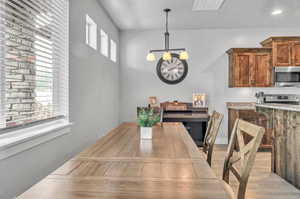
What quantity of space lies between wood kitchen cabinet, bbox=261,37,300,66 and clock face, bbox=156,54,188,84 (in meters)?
1.86

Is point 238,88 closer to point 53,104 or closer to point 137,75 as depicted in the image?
point 137,75

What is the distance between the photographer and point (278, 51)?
4730 millimetres

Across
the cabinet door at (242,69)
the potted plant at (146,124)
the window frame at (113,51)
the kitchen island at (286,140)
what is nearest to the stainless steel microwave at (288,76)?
the cabinet door at (242,69)

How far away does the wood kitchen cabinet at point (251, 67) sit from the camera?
4.87 metres

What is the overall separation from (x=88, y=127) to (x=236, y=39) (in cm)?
393

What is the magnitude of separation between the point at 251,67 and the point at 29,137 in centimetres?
452

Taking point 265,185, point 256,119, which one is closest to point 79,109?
point 265,185

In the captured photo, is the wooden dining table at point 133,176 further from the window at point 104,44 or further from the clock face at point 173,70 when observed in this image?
the clock face at point 173,70

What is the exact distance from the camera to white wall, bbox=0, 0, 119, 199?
1740mm

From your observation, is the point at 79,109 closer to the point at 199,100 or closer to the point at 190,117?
the point at 190,117

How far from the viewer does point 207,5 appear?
381 centimetres

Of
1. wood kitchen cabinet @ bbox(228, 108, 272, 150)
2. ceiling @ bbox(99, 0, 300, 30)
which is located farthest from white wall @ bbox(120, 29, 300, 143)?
wood kitchen cabinet @ bbox(228, 108, 272, 150)

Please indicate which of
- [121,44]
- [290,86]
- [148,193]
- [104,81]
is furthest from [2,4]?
[290,86]

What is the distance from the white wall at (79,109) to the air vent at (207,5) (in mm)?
1617
